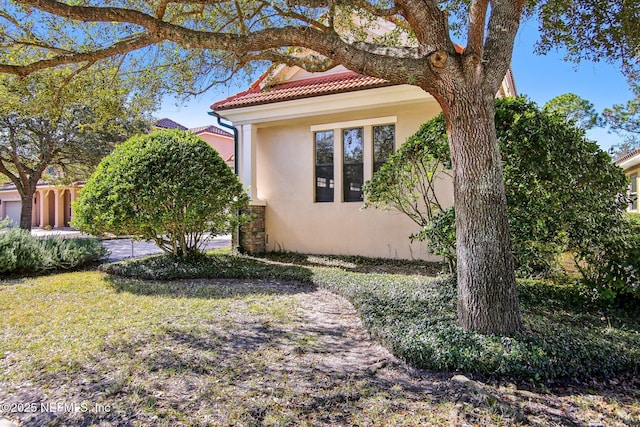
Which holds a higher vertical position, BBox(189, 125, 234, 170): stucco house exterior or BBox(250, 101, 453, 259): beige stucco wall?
BBox(189, 125, 234, 170): stucco house exterior

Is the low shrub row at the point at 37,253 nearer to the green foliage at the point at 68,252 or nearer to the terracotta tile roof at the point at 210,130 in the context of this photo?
the green foliage at the point at 68,252

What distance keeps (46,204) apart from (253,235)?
26.5 m

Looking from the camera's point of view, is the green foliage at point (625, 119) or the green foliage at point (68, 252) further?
the green foliage at point (625, 119)

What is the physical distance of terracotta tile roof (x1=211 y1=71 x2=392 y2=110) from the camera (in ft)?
28.1

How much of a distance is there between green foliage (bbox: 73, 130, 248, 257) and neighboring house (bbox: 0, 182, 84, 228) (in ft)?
75.4

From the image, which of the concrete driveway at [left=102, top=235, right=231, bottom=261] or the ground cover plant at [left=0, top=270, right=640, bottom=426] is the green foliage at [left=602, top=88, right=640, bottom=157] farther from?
the concrete driveway at [left=102, top=235, right=231, bottom=261]

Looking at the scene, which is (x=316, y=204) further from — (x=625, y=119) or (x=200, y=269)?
(x=625, y=119)

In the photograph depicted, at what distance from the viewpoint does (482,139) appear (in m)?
3.36

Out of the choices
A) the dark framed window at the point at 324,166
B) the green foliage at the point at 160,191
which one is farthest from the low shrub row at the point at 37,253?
the dark framed window at the point at 324,166

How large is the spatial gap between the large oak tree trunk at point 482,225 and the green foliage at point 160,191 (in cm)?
515

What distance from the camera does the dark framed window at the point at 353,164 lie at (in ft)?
32.0

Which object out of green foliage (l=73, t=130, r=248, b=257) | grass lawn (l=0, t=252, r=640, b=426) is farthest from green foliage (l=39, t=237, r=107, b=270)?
grass lawn (l=0, t=252, r=640, b=426)

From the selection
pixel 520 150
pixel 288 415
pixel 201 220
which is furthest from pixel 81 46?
pixel 520 150

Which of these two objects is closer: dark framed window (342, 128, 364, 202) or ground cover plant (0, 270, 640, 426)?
ground cover plant (0, 270, 640, 426)
